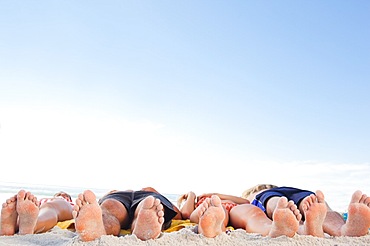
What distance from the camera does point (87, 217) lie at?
147 cm

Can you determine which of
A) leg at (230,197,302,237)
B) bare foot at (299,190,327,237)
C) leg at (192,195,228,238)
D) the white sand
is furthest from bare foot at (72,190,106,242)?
bare foot at (299,190,327,237)

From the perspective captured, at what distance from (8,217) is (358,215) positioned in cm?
171

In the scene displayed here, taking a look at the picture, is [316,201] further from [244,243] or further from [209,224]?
[209,224]

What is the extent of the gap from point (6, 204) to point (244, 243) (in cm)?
116

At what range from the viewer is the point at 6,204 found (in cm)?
171

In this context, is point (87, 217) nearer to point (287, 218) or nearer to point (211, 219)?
point (211, 219)

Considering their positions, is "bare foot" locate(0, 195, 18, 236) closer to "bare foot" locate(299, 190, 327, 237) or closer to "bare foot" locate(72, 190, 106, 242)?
"bare foot" locate(72, 190, 106, 242)

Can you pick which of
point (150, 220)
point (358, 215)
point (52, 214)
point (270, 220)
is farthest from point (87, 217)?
point (358, 215)

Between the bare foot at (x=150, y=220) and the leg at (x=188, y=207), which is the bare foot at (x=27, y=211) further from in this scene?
the leg at (x=188, y=207)

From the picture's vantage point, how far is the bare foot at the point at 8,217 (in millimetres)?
1712

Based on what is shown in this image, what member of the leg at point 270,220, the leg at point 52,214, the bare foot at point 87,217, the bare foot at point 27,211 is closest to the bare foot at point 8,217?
the bare foot at point 27,211

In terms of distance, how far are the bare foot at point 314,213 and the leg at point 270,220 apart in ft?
0.32

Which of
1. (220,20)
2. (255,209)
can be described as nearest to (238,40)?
(220,20)

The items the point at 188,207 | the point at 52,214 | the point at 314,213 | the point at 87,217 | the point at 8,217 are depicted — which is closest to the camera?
the point at 87,217
